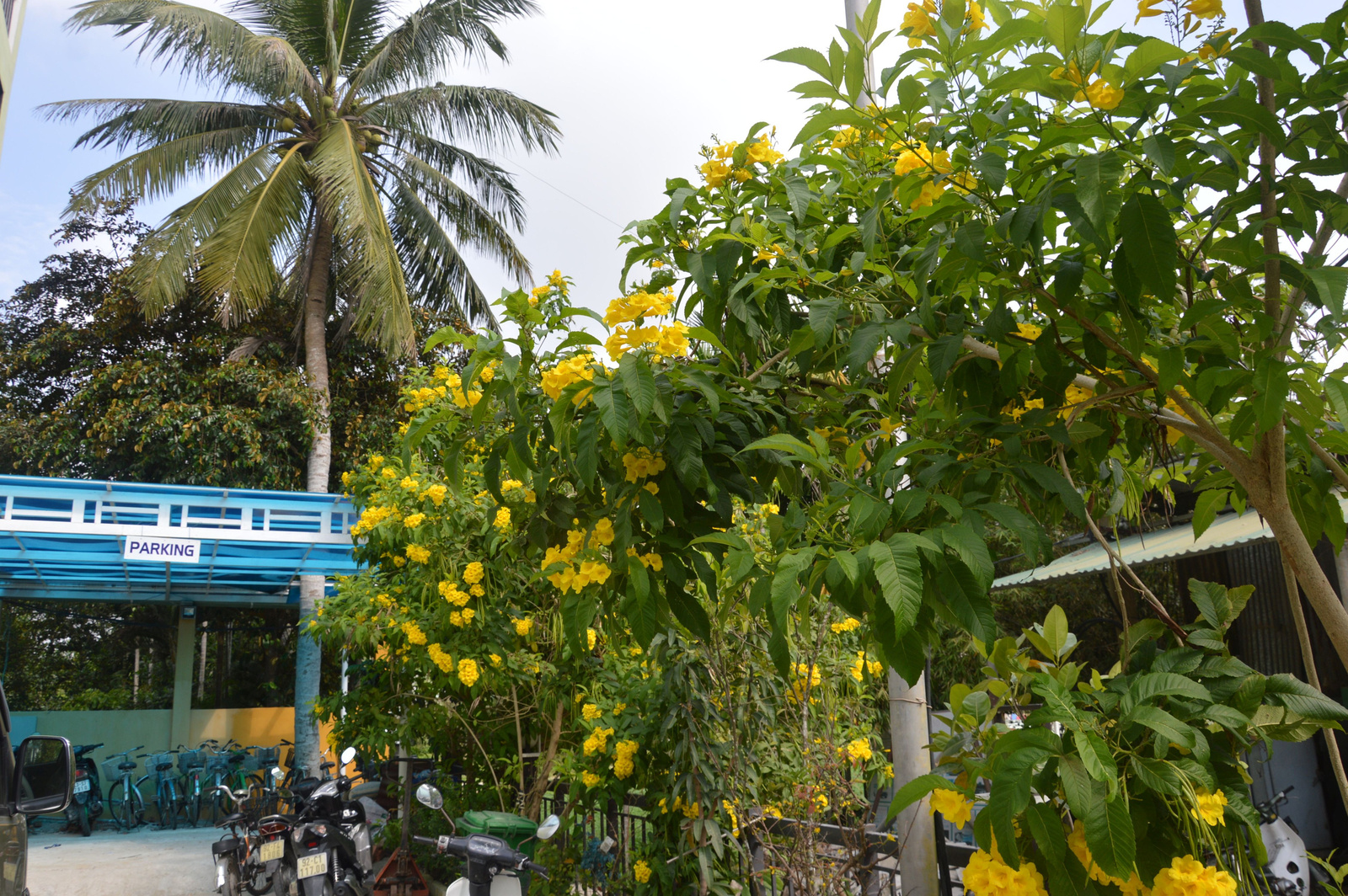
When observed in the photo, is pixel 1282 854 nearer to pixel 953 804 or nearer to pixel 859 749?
pixel 859 749

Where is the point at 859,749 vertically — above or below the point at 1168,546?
below

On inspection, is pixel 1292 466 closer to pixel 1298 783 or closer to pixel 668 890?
pixel 668 890

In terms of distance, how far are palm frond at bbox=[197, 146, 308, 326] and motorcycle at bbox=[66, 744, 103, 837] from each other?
501 cm

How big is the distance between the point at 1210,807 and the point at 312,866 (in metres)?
4.91

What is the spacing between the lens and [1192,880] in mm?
989

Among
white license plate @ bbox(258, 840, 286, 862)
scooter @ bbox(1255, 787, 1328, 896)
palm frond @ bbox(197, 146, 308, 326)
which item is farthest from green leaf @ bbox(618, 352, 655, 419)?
palm frond @ bbox(197, 146, 308, 326)

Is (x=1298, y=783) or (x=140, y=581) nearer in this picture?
(x=1298, y=783)

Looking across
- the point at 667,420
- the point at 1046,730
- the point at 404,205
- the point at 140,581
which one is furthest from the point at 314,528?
the point at 1046,730

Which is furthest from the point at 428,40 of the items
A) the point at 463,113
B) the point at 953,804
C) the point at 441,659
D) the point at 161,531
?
the point at 953,804

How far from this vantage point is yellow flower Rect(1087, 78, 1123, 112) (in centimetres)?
113

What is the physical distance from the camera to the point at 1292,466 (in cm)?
146

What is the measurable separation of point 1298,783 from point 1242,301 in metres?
5.95

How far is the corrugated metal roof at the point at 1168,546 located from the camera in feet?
14.5

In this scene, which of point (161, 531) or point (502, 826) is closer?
point (502, 826)
